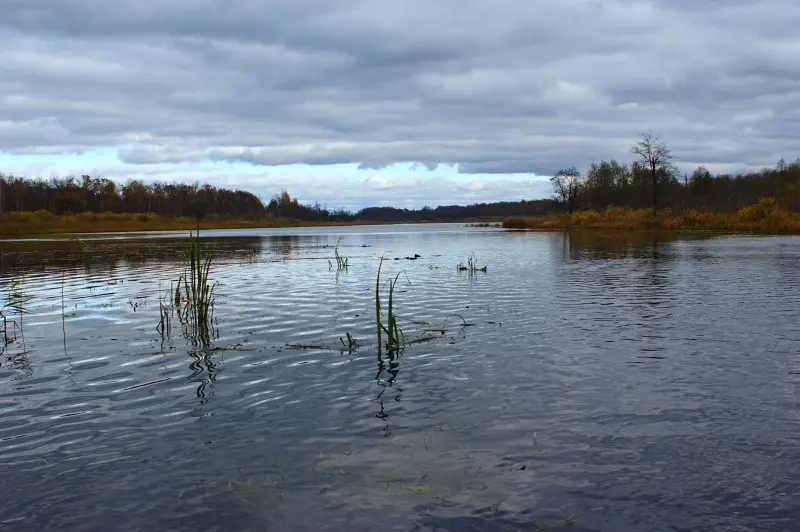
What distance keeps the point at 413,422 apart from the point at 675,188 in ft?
439

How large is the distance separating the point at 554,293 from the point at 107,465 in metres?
17.9

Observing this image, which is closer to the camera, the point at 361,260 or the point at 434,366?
the point at 434,366

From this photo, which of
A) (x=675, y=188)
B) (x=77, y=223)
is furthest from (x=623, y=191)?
(x=77, y=223)

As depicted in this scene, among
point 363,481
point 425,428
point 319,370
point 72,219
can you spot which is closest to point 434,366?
point 319,370

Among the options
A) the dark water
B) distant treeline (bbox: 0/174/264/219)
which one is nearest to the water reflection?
the dark water

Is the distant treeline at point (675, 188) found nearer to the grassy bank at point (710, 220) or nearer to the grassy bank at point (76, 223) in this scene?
the grassy bank at point (710, 220)

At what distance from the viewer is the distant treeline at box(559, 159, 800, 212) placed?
117 m

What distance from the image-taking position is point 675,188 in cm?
12800

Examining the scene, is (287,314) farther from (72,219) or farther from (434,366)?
(72,219)

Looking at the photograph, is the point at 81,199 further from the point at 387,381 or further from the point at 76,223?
the point at 387,381

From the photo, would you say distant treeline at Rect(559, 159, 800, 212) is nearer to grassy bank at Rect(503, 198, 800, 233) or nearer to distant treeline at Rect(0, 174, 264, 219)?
grassy bank at Rect(503, 198, 800, 233)

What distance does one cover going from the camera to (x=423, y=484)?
698cm

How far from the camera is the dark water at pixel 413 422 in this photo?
21.3 ft

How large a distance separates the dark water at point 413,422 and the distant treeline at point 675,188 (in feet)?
329
